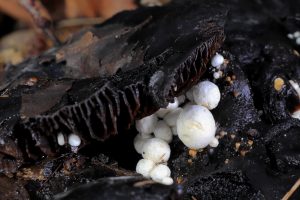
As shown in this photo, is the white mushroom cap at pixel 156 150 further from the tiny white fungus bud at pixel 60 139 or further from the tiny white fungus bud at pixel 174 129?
the tiny white fungus bud at pixel 60 139

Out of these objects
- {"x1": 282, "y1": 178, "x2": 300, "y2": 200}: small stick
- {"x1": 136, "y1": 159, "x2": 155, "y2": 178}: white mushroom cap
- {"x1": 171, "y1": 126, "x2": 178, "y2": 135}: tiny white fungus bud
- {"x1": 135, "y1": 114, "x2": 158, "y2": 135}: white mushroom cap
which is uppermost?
{"x1": 135, "y1": 114, "x2": 158, "y2": 135}: white mushroom cap

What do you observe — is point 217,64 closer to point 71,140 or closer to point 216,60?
point 216,60

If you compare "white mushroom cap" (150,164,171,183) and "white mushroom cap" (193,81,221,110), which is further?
"white mushroom cap" (193,81,221,110)

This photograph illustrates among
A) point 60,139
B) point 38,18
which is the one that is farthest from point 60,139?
point 38,18

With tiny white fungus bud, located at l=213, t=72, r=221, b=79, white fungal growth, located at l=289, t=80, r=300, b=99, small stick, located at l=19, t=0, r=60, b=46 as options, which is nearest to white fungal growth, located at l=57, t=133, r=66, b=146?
tiny white fungus bud, located at l=213, t=72, r=221, b=79

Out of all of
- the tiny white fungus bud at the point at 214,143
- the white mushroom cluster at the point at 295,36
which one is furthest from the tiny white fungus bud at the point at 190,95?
the white mushroom cluster at the point at 295,36

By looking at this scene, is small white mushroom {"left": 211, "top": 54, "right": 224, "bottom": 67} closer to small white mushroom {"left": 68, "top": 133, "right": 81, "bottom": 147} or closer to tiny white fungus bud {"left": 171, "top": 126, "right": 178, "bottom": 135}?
tiny white fungus bud {"left": 171, "top": 126, "right": 178, "bottom": 135}

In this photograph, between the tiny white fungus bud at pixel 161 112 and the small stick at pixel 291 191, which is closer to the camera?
the small stick at pixel 291 191

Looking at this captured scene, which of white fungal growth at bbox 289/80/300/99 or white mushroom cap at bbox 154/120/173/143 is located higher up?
white fungal growth at bbox 289/80/300/99
